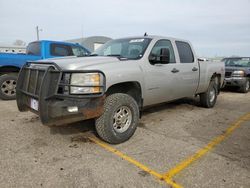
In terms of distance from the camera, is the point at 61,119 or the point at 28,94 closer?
the point at 61,119

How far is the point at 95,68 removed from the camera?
3053 millimetres

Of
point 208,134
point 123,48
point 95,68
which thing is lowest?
point 208,134

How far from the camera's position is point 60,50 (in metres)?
7.54

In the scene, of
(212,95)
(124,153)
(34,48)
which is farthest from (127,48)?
(34,48)

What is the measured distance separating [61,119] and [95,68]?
34.8 inches

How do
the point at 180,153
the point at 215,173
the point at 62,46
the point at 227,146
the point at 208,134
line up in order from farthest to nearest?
the point at 62,46 → the point at 208,134 → the point at 227,146 → the point at 180,153 → the point at 215,173

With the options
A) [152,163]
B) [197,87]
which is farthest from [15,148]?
[197,87]

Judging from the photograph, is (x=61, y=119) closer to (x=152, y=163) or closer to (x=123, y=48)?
(x=152, y=163)

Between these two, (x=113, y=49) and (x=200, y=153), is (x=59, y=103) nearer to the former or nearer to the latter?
(x=113, y=49)

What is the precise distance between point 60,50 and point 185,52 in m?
4.58

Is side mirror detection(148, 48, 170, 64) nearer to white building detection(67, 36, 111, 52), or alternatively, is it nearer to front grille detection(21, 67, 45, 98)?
front grille detection(21, 67, 45, 98)

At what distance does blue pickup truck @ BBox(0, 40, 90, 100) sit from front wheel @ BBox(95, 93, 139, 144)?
3776 millimetres

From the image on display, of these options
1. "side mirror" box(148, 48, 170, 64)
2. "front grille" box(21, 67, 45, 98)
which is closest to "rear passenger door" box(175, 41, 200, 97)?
"side mirror" box(148, 48, 170, 64)

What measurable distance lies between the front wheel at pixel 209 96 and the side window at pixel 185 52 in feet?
4.49
